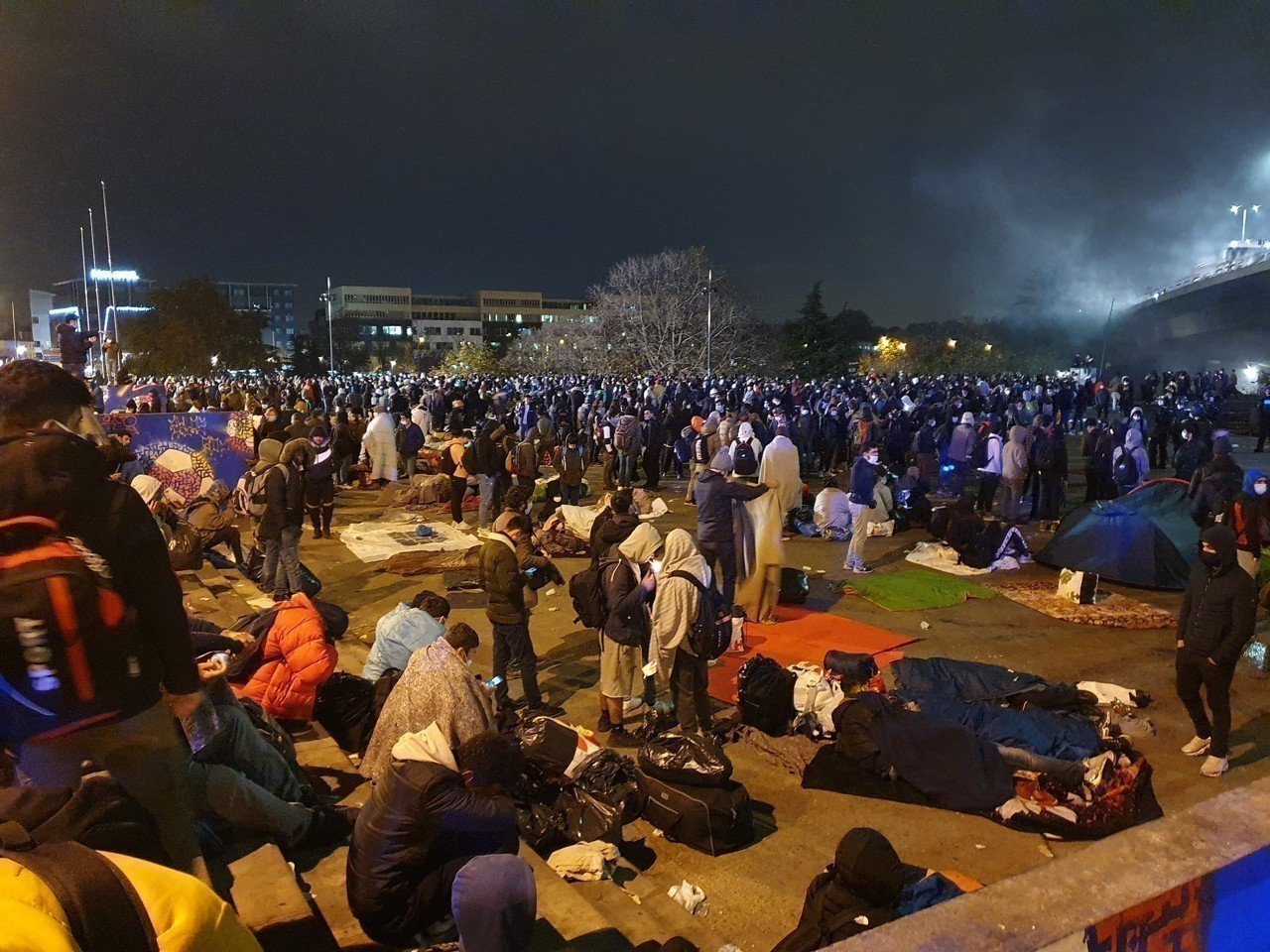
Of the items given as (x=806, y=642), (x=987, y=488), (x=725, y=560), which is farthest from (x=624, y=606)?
(x=987, y=488)

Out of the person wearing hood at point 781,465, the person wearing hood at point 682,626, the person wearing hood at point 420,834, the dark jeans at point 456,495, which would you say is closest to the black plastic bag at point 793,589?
the person wearing hood at point 781,465

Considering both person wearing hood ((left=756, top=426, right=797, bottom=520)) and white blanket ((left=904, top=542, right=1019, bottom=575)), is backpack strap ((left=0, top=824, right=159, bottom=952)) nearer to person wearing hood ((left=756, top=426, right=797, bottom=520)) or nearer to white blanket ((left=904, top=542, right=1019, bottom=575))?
person wearing hood ((left=756, top=426, right=797, bottom=520))

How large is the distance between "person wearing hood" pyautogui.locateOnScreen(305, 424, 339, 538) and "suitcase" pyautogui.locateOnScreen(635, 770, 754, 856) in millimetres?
7898

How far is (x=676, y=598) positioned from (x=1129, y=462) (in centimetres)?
1150

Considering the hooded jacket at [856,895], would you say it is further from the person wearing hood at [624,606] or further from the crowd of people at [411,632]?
the person wearing hood at [624,606]

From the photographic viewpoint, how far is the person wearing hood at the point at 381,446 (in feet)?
57.4

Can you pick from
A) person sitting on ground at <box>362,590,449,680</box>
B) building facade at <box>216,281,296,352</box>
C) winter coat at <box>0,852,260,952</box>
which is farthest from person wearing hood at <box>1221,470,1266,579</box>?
building facade at <box>216,281,296,352</box>

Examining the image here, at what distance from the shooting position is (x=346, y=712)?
5926 millimetres

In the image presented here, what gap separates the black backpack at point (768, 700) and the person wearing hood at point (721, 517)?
2.05 meters

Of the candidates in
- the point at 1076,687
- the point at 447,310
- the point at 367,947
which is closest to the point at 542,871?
the point at 367,947

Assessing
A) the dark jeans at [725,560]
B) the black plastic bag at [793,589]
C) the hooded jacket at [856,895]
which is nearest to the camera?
the hooded jacket at [856,895]

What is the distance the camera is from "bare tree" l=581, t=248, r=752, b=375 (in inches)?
1865

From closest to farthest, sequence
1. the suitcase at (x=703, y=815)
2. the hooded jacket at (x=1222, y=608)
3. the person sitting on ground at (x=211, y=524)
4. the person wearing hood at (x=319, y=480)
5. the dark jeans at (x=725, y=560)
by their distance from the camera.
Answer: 1. the suitcase at (x=703, y=815)
2. the hooded jacket at (x=1222, y=608)
3. the dark jeans at (x=725, y=560)
4. the person sitting on ground at (x=211, y=524)
5. the person wearing hood at (x=319, y=480)

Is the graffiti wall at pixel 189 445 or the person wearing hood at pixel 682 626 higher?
the graffiti wall at pixel 189 445
